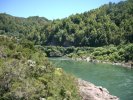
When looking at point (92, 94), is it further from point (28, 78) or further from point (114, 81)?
point (114, 81)

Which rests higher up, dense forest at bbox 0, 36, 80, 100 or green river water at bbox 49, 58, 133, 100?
dense forest at bbox 0, 36, 80, 100

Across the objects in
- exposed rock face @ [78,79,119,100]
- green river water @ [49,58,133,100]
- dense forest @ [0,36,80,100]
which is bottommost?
green river water @ [49,58,133,100]

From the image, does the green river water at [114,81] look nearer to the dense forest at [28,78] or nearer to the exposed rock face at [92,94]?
the exposed rock face at [92,94]

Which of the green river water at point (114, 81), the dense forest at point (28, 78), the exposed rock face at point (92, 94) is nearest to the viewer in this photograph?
the dense forest at point (28, 78)

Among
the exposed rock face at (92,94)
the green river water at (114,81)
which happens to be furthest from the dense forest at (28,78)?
the green river water at (114,81)

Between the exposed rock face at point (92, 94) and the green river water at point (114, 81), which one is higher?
the exposed rock face at point (92, 94)

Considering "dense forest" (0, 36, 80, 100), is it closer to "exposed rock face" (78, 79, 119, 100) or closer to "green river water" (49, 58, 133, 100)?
"exposed rock face" (78, 79, 119, 100)

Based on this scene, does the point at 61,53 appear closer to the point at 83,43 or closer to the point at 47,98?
the point at 83,43

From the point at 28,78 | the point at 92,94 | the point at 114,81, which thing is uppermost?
the point at 28,78

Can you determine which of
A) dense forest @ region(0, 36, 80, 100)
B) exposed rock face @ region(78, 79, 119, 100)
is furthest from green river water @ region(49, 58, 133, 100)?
dense forest @ region(0, 36, 80, 100)

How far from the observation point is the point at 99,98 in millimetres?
55438

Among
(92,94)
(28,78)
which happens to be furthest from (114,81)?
(28,78)

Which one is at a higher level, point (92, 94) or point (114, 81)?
point (92, 94)

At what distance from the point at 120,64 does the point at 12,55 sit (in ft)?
246
